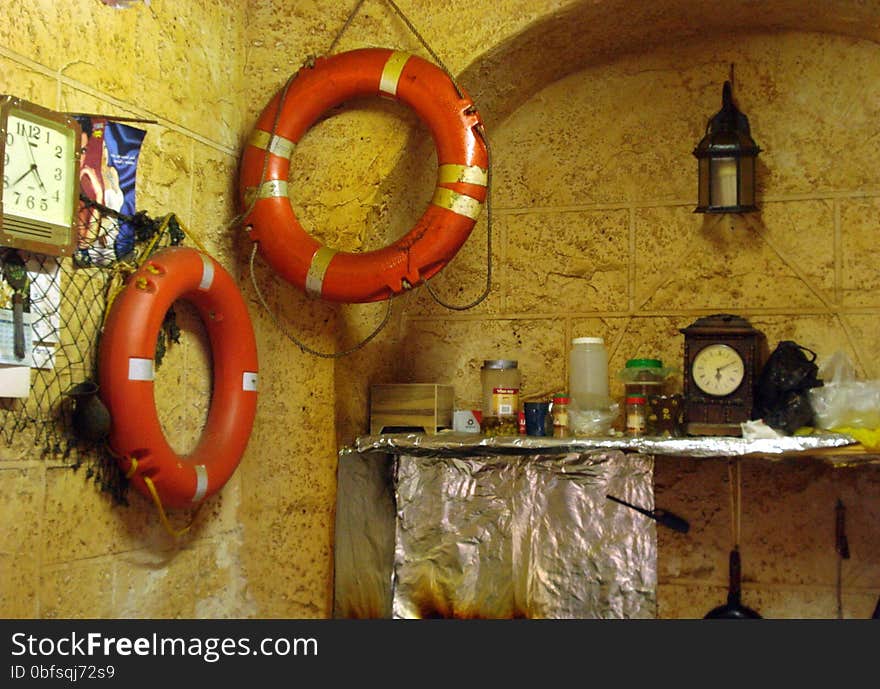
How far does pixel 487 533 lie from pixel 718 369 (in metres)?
0.81

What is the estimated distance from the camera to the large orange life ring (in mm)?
2621

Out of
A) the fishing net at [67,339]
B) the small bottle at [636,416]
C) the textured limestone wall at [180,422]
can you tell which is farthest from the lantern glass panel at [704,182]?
the fishing net at [67,339]

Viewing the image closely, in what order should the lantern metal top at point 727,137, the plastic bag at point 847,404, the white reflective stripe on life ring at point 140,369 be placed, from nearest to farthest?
1. the white reflective stripe on life ring at point 140,369
2. the plastic bag at point 847,404
3. the lantern metal top at point 727,137

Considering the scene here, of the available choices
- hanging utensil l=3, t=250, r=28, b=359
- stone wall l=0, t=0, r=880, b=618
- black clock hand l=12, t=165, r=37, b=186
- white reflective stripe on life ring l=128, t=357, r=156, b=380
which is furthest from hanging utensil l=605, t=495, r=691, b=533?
black clock hand l=12, t=165, r=37, b=186

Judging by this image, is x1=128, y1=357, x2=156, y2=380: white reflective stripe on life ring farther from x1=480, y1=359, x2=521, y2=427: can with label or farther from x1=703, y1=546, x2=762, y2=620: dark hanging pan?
x1=703, y1=546, x2=762, y2=620: dark hanging pan

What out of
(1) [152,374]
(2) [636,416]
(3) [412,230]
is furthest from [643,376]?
(1) [152,374]

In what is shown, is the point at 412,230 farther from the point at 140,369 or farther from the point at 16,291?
the point at 16,291

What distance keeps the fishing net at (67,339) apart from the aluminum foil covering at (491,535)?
85 cm

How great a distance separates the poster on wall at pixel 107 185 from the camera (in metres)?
2.17

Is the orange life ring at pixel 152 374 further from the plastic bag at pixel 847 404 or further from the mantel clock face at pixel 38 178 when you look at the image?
the plastic bag at pixel 847 404

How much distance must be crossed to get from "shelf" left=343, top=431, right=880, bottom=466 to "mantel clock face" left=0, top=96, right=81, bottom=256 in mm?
1096

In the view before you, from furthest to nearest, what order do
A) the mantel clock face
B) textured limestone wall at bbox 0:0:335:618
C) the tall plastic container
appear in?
the tall plastic container < textured limestone wall at bbox 0:0:335:618 < the mantel clock face

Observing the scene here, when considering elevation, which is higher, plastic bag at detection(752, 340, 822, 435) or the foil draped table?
plastic bag at detection(752, 340, 822, 435)

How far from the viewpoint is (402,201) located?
10.2ft
